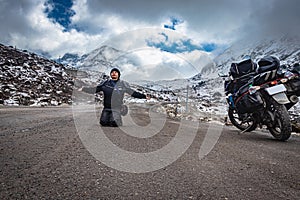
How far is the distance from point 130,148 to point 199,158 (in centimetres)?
107

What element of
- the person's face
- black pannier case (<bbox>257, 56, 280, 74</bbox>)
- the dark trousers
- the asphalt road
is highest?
black pannier case (<bbox>257, 56, 280, 74</bbox>)

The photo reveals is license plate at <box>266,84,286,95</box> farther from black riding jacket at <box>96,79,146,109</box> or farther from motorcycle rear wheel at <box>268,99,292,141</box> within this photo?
black riding jacket at <box>96,79,146,109</box>

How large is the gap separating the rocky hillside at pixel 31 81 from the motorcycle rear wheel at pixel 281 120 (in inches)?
779

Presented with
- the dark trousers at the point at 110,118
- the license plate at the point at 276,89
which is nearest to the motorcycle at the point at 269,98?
the license plate at the point at 276,89

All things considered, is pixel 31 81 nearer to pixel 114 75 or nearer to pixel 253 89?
pixel 114 75

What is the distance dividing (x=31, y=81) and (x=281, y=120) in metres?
31.5

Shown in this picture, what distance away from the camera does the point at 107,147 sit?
3.31 m

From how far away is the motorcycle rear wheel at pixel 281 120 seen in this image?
4.30 meters

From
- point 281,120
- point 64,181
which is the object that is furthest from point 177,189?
point 281,120

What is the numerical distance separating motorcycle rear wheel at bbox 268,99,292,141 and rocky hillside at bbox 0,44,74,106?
19785 mm

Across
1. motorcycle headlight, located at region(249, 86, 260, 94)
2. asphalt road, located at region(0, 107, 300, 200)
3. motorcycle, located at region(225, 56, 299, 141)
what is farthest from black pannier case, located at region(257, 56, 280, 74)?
asphalt road, located at region(0, 107, 300, 200)

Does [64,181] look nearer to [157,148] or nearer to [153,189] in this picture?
[153,189]

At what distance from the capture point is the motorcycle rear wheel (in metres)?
4.30

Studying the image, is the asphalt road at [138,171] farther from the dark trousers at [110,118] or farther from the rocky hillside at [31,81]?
the rocky hillside at [31,81]
